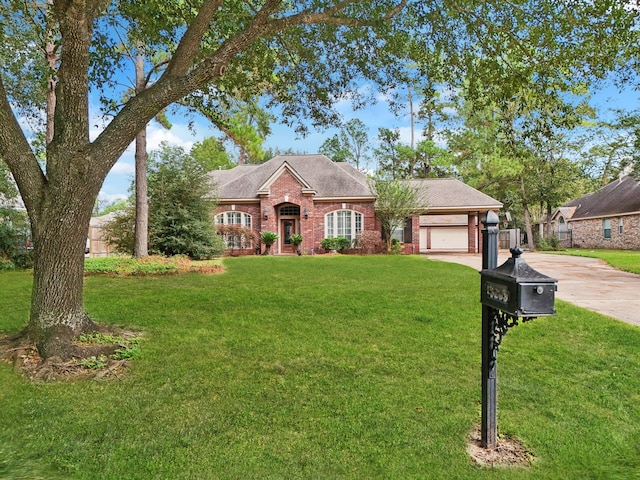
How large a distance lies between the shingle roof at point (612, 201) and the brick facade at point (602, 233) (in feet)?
1.49

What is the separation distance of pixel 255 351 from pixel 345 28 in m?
5.54

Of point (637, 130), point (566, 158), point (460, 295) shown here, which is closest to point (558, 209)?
point (566, 158)

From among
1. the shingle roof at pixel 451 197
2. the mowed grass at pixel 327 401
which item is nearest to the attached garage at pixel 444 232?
the shingle roof at pixel 451 197

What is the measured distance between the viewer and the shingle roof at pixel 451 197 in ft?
69.3

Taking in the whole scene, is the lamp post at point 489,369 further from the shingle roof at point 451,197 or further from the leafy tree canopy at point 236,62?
the shingle roof at point 451,197

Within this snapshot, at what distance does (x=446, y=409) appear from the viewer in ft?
10.6

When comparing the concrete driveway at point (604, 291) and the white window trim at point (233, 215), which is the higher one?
the white window trim at point (233, 215)

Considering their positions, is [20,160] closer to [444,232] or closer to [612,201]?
[444,232]

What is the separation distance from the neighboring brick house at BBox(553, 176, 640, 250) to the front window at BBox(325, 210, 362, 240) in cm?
1782

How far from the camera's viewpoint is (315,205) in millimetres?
20625

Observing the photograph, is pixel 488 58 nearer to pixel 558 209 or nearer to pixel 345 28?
pixel 345 28

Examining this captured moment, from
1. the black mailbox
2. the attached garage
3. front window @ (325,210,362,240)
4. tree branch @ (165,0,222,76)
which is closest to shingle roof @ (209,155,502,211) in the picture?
front window @ (325,210,362,240)

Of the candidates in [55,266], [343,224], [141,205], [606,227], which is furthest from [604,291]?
[606,227]

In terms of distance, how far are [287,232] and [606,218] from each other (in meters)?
22.6
